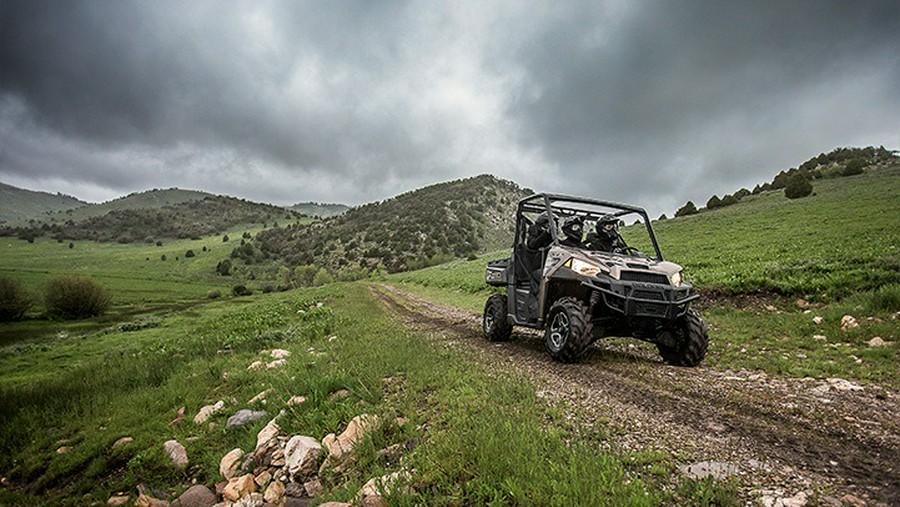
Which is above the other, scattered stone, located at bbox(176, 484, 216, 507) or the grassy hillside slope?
the grassy hillside slope

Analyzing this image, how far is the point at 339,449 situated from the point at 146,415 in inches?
215

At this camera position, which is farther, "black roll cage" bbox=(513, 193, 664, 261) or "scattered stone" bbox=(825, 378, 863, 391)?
"black roll cage" bbox=(513, 193, 664, 261)

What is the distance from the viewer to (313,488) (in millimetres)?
4066

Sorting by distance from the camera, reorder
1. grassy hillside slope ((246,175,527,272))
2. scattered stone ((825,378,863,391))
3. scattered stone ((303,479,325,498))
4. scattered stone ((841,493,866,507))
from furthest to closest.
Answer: grassy hillside slope ((246,175,527,272)) < scattered stone ((825,378,863,391)) < scattered stone ((303,479,325,498)) < scattered stone ((841,493,866,507))

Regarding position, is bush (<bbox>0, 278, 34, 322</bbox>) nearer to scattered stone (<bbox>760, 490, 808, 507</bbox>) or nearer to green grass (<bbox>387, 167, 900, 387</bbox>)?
green grass (<bbox>387, 167, 900, 387</bbox>)

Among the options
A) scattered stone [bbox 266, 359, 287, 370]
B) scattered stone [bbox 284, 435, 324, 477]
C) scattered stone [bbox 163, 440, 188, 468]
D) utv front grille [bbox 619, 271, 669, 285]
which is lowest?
scattered stone [bbox 163, 440, 188, 468]

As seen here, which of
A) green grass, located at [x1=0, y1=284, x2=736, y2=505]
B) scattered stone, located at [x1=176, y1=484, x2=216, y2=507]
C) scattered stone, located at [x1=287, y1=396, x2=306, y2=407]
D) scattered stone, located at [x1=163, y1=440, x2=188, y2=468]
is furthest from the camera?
scattered stone, located at [x1=287, y1=396, x2=306, y2=407]

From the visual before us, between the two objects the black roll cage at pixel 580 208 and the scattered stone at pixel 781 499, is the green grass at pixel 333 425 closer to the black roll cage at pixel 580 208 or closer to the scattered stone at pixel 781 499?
the scattered stone at pixel 781 499

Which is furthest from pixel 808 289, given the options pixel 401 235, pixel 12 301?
pixel 401 235

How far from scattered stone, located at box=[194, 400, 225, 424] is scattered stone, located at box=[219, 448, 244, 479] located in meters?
1.85

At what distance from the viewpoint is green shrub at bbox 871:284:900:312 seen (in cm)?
809

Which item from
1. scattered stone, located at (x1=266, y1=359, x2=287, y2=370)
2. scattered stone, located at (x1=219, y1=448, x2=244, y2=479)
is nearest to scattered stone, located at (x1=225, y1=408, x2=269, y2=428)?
scattered stone, located at (x1=219, y1=448, x2=244, y2=479)

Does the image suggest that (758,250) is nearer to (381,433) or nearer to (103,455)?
(381,433)

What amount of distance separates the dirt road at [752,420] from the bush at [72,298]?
37.4 meters
